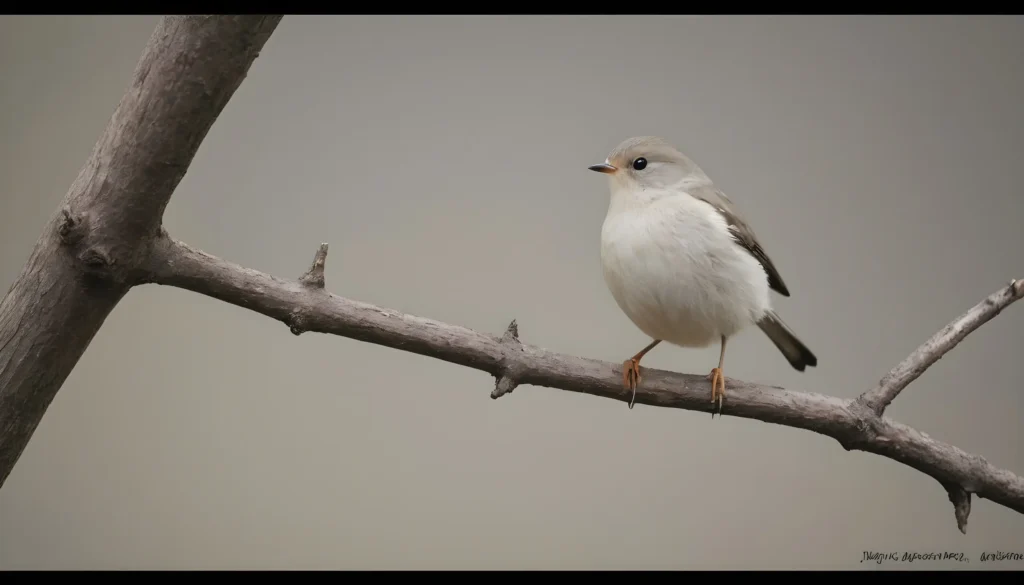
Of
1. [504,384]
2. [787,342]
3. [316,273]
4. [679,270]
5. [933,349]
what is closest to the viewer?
[316,273]

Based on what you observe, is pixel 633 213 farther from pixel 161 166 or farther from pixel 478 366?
pixel 161 166

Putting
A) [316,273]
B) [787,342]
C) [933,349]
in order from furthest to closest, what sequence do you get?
1. [787,342]
2. [933,349]
3. [316,273]

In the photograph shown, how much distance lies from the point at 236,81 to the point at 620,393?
1.16 meters

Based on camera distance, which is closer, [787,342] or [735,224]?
[735,224]

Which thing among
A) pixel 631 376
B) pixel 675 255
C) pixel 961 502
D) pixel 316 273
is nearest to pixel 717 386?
pixel 631 376

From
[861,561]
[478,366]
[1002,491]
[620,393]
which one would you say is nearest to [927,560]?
[861,561]

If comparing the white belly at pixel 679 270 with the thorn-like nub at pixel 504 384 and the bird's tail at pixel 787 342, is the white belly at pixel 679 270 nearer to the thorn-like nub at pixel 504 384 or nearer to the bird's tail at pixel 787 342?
the bird's tail at pixel 787 342

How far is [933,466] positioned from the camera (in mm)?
2115

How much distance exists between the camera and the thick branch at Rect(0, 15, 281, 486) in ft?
4.61

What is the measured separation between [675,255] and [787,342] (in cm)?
69

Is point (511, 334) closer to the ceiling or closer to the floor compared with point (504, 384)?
closer to the ceiling

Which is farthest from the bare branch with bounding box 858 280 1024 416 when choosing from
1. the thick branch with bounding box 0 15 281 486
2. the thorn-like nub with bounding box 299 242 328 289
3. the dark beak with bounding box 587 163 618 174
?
the thick branch with bounding box 0 15 281 486

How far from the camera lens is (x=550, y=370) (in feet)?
6.26

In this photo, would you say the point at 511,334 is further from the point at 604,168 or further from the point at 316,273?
the point at 604,168
